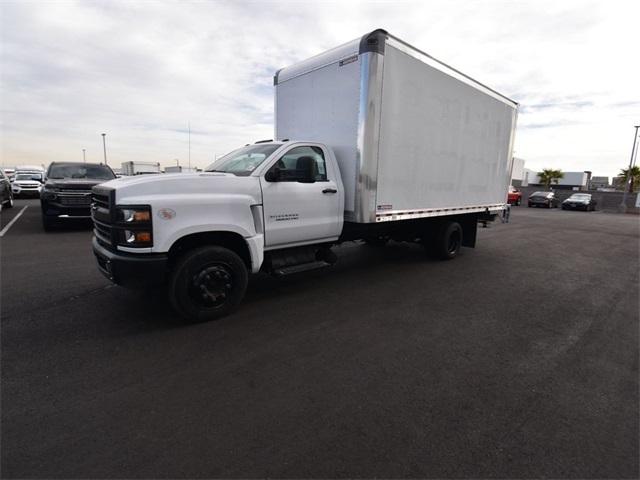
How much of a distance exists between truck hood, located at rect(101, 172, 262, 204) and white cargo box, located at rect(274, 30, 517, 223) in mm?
1700

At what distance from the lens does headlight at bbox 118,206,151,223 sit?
144 inches

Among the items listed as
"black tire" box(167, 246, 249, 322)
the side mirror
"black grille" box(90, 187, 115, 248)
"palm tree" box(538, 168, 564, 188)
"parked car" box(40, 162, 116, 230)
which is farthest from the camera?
"palm tree" box(538, 168, 564, 188)

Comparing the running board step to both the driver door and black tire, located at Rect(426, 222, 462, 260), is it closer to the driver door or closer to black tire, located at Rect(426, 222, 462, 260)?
the driver door

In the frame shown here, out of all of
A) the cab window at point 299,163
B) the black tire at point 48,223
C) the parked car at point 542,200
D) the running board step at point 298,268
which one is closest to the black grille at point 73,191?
the black tire at point 48,223

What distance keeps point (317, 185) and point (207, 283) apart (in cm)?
202

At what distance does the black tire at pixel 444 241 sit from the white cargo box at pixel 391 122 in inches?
20.4

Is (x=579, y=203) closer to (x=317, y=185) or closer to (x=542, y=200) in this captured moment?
(x=542, y=200)

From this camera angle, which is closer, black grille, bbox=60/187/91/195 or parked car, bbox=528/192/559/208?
black grille, bbox=60/187/91/195

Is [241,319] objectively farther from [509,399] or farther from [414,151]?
[414,151]

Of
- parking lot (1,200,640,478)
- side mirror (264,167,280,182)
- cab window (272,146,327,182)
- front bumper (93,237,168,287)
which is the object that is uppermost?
cab window (272,146,327,182)

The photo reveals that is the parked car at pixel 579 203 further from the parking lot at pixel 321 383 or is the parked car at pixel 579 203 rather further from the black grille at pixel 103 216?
the black grille at pixel 103 216

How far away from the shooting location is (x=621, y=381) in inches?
127

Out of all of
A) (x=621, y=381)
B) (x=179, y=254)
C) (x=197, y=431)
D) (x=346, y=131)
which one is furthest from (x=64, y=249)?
(x=621, y=381)

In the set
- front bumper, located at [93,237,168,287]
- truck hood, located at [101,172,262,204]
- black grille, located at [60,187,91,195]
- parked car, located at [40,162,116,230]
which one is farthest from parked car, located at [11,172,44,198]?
front bumper, located at [93,237,168,287]
